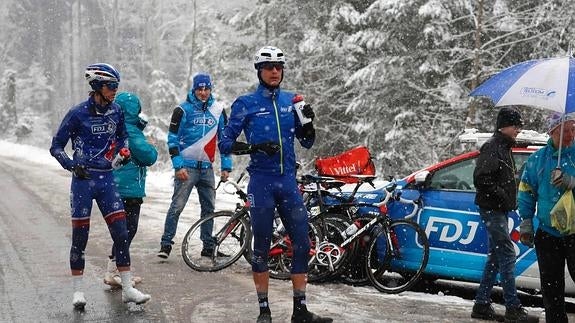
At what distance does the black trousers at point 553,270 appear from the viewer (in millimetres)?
4914

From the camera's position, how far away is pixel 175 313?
5953mm

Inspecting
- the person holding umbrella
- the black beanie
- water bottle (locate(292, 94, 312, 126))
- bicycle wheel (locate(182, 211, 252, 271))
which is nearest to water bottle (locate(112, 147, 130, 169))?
water bottle (locate(292, 94, 312, 126))

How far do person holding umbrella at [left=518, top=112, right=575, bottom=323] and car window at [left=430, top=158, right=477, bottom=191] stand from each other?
2.03 metres

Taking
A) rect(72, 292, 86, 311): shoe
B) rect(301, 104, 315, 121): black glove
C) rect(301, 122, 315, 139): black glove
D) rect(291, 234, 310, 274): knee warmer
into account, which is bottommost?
rect(72, 292, 86, 311): shoe

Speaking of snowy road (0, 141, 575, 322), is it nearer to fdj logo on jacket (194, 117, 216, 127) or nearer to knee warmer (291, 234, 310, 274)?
knee warmer (291, 234, 310, 274)

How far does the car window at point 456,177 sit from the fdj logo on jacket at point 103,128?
11.5 ft

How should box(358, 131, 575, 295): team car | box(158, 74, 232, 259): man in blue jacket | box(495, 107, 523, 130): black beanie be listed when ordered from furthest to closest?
box(158, 74, 232, 259): man in blue jacket < box(358, 131, 575, 295): team car < box(495, 107, 523, 130): black beanie

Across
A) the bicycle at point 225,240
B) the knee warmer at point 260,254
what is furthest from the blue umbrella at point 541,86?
the bicycle at point 225,240

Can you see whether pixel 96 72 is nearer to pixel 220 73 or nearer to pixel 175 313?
pixel 175 313

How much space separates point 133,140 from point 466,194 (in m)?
3.56

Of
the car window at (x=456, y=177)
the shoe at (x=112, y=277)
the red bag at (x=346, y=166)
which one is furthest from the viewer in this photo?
the red bag at (x=346, y=166)

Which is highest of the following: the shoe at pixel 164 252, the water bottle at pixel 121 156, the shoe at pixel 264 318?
the water bottle at pixel 121 156

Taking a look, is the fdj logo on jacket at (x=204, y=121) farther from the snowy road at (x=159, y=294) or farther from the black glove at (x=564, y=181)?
the black glove at (x=564, y=181)

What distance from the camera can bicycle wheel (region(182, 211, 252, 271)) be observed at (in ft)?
26.3
